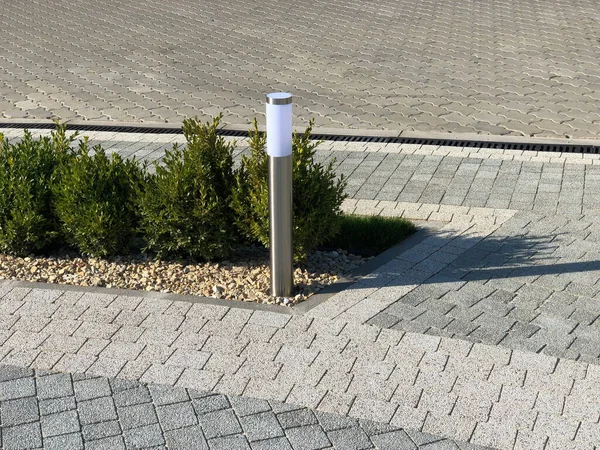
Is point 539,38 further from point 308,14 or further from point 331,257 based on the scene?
point 331,257

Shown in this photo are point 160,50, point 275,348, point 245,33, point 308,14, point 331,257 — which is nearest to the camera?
point 275,348

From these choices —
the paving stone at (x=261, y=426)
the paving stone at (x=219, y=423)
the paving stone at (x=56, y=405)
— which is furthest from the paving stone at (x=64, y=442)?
the paving stone at (x=261, y=426)

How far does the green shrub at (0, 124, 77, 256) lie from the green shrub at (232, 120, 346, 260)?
4.46ft

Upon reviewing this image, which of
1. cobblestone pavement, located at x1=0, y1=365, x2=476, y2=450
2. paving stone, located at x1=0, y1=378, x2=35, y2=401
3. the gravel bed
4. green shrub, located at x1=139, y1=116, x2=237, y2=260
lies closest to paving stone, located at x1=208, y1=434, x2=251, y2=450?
cobblestone pavement, located at x1=0, y1=365, x2=476, y2=450

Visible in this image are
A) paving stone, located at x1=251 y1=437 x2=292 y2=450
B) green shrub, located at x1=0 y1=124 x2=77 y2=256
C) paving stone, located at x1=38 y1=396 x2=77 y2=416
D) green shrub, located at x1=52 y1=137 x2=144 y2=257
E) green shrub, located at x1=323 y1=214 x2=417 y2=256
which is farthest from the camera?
green shrub, located at x1=323 y1=214 x2=417 y2=256

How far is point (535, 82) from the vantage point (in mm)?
11805

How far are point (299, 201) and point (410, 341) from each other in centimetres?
133

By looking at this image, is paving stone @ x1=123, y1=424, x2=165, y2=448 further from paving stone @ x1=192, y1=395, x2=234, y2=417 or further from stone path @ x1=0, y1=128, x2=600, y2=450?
stone path @ x1=0, y1=128, x2=600, y2=450

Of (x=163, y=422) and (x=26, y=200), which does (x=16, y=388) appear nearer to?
(x=163, y=422)

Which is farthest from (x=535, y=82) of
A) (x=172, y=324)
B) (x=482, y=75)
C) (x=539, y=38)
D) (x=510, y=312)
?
(x=172, y=324)

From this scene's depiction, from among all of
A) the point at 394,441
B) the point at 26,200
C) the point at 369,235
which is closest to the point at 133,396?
the point at 394,441

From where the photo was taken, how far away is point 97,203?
233 inches

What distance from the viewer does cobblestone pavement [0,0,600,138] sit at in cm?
1050

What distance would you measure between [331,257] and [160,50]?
9.12m
